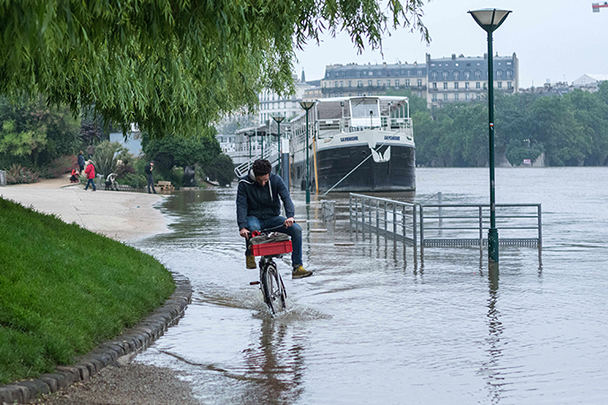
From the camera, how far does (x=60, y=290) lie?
7.29 meters

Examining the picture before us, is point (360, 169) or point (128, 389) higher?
point (360, 169)

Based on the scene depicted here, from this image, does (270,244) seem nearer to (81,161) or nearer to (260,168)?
(260,168)

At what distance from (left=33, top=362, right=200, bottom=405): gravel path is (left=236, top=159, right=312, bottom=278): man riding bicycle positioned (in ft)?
7.97

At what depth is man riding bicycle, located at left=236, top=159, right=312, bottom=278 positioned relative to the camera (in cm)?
848

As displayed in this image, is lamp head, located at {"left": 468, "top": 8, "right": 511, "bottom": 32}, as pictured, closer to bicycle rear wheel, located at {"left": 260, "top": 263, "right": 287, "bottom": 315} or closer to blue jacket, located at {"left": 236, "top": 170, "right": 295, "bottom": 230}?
blue jacket, located at {"left": 236, "top": 170, "right": 295, "bottom": 230}

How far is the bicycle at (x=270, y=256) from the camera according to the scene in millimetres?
8336

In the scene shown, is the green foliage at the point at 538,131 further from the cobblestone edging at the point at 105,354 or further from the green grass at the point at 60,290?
the cobblestone edging at the point at 105,354

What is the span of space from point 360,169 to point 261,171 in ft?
138

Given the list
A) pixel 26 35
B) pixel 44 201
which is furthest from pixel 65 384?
pixel 44 201

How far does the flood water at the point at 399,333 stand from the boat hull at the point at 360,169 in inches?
1401

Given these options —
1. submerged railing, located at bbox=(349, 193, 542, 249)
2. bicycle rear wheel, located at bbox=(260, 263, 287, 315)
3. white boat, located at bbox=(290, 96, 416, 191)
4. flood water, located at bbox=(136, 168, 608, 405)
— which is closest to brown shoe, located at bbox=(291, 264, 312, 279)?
bicycle rear wheel, located at bbox=(260, 263, 287, 315)

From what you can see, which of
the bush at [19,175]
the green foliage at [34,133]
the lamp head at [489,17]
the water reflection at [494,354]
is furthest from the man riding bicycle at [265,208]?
the green foliage at [34,133]

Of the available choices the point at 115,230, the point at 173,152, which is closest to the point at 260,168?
the point at 115,230

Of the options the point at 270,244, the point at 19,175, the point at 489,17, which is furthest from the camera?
the point at 19,175
